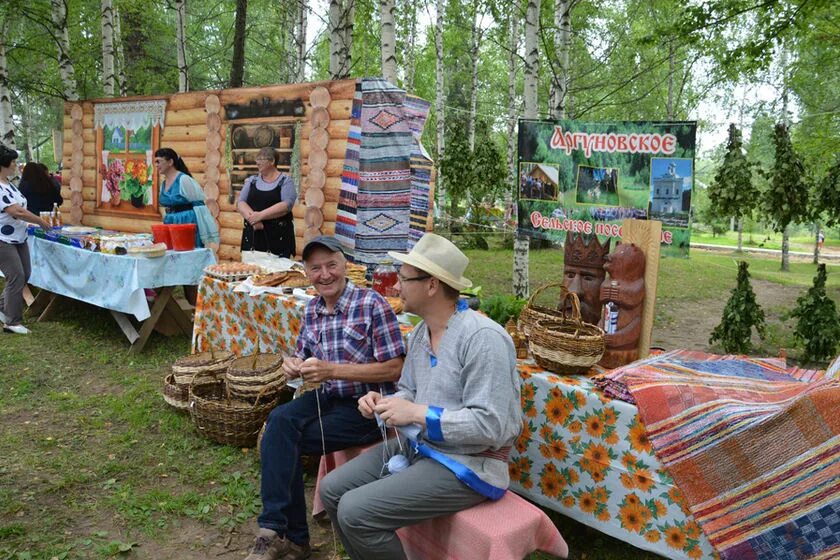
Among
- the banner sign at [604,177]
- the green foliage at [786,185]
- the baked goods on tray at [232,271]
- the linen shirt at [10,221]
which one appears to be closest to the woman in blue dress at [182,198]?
the baked goods on tray at [232,271]

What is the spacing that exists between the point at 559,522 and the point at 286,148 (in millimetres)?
5125

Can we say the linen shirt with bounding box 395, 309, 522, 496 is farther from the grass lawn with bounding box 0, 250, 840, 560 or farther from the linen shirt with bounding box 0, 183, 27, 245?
the linen shirt with bounding box 0, 183, 27, 245

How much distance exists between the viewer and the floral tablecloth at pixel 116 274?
535cm

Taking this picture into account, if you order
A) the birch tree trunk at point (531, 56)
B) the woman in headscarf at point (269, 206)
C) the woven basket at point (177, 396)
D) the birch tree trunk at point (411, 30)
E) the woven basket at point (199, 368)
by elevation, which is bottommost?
the woven basket at point (177, 396)

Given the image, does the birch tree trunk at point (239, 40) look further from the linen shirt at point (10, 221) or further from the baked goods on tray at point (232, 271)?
the baked goods on tray at point (232, 271)

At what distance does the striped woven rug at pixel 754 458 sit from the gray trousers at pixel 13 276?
6535 mm

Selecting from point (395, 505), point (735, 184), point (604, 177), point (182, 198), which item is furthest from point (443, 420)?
Answer: point (182, 198)

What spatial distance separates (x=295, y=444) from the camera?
272 centimetres

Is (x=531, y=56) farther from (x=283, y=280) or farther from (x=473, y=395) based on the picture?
(x=473, y=395)

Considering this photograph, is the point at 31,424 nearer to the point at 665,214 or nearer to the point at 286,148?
the point at 286,148

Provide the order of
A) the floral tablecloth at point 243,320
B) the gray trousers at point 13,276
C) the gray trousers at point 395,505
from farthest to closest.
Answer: the gray trousers at point 13,276 < the floral tablecloth at point 243,320 < the gray trousers at point 395,505

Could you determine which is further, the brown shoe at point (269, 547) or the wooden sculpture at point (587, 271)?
the wooden sculpture at point (587, 271)

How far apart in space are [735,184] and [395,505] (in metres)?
4.19

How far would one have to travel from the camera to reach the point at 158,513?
3.18 m
